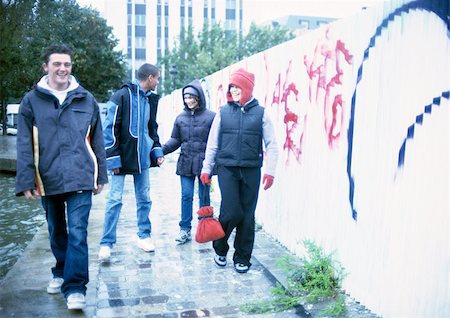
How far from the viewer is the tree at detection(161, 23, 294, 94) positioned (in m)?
35.2

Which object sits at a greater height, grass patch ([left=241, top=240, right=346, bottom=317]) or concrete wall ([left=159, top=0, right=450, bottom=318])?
concrete wall ([left=159, top=0, right=450, bottom=318])

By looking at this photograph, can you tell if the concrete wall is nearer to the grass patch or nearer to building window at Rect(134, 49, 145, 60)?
the grass patch

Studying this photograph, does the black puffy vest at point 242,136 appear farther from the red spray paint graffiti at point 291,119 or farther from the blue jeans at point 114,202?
the blue jeans at point 114,202

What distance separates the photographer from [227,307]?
378cm

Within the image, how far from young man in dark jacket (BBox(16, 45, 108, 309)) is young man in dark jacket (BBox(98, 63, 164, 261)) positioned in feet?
3.19

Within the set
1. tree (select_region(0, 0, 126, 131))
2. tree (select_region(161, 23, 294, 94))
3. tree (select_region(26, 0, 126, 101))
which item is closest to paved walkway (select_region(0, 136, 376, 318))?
tree (select_region(0, 0, 126, 131))

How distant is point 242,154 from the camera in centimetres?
438

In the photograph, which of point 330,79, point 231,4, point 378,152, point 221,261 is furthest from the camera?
point 231,4

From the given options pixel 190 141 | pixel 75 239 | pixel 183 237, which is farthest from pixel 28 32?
pixel 75 239

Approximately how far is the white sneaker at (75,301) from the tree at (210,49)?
31312mm

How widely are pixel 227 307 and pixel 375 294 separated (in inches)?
45.0

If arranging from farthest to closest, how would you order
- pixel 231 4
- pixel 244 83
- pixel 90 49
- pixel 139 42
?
1. pixel 231 4
2. pixel 139 42
3. pixel 90 49
4. pixel 244 83

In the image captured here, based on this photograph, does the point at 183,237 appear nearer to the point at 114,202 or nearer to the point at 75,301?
the point at 114,202

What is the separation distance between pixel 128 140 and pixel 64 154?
4.30 feet
